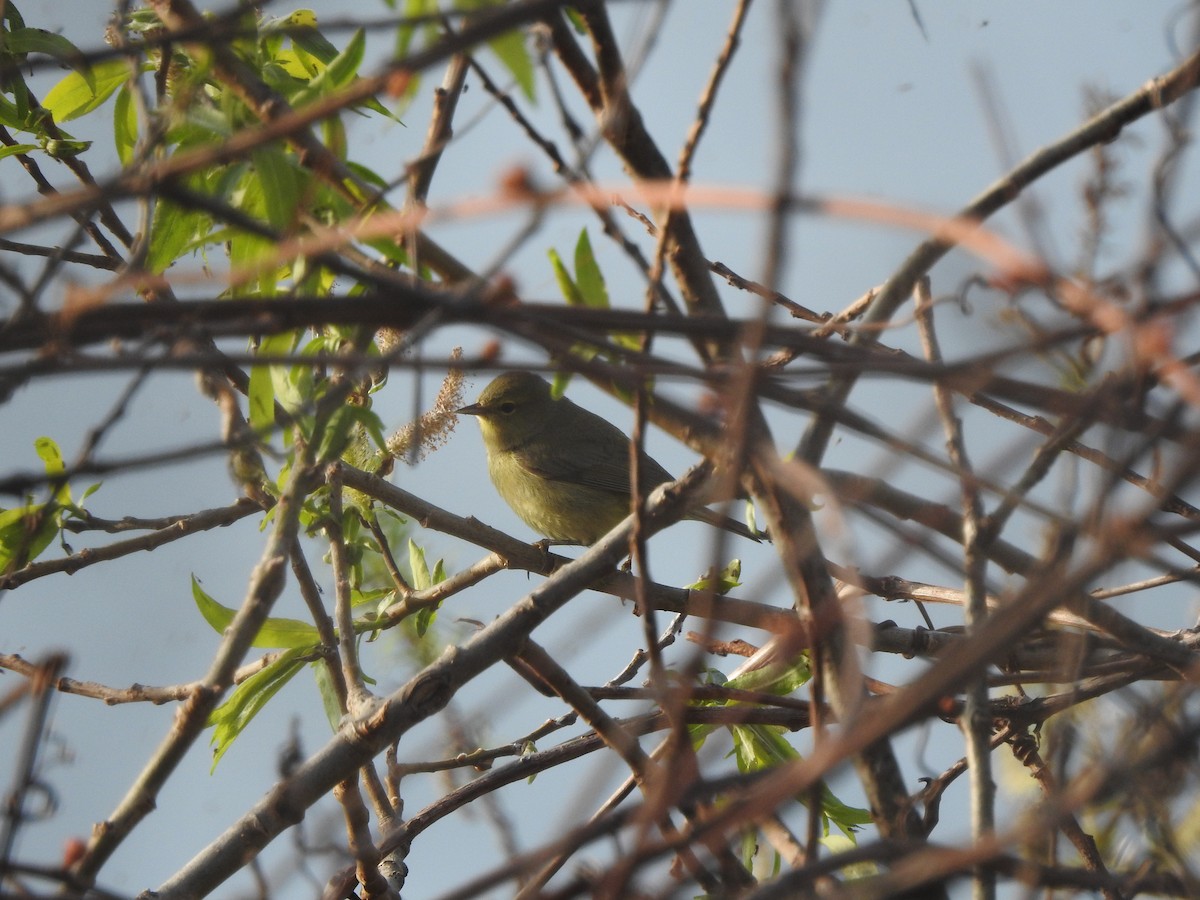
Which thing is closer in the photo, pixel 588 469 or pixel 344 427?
pixel 344 427

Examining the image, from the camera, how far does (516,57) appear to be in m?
1.78

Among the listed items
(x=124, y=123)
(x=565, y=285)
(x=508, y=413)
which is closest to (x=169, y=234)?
(x=124, y=123)

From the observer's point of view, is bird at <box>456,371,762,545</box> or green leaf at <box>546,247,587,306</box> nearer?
green leaf at <box>546,247,587,306</box>

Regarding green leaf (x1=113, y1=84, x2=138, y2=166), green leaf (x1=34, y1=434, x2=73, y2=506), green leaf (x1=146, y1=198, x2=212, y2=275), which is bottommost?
green leaf (x1=146, y1=198, x2=212, y2=275)

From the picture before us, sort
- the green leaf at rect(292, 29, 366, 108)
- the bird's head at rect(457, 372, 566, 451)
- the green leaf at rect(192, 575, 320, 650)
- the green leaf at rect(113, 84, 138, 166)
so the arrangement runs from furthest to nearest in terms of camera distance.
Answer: the bird's head at rect(457, 372, 566, 451) → the green leaf at rect(192, 575, 320, 650) → the green leaf at rect(113, 84, 138, 166) → the green leaf at rect(292, 29, 366, 108)

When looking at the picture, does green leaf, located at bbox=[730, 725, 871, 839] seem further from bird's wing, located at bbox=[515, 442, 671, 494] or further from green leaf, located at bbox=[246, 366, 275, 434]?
bird's wing, located at bbox=[515, 442, 671, 494]

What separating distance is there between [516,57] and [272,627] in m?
2.07

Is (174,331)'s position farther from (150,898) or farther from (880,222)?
(150,898)

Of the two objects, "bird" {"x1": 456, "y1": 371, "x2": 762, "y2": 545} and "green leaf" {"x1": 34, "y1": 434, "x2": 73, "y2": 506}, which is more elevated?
"bird" {"x1": 456, "y1": 371, "x2": 762, "y2": 545}

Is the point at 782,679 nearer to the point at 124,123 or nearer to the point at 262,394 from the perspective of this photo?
the point at 262,394

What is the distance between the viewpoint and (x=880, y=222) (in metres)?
1.53

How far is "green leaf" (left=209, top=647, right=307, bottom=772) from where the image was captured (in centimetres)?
340

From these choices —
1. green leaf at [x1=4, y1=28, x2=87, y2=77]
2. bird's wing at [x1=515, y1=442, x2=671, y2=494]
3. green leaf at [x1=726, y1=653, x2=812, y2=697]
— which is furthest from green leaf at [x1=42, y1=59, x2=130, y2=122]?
bird's wing at [x1=515, y1=442, x2=671, y2=494]

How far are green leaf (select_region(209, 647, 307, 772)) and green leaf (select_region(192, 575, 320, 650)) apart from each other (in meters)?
0.03
